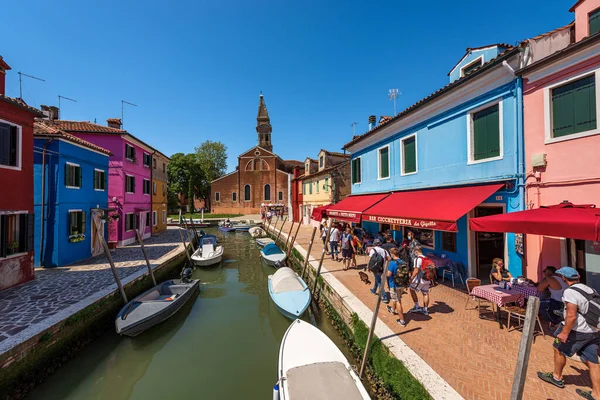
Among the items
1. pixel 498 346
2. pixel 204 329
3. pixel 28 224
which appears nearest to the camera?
pixel 498 346

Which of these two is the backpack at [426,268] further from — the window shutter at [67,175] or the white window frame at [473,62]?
the window shutter at [67,175]

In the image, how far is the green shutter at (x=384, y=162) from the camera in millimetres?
13212

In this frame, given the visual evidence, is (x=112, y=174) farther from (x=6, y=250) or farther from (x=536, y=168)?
(x=536, y=168)

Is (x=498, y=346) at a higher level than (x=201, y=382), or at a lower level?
higher

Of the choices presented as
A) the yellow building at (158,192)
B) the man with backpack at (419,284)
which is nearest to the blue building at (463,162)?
the man with backpack at (419,284)

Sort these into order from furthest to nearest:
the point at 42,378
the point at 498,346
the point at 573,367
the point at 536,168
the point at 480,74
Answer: the point at 480,74 < the point at 536,168 < the point at 42,378 < the point at 498,346 < the point at 573,367

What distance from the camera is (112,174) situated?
60.4 ft

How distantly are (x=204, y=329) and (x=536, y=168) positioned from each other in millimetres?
11141

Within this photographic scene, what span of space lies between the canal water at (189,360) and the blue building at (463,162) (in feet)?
16.9

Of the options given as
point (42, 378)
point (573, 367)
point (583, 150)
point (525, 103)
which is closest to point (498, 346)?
point (573, 367)

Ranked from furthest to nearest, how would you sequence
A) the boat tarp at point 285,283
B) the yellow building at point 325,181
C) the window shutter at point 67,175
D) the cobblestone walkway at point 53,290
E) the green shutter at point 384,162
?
1. the yellow building at point 325,181
2. the green shutter at point 384,162
3. the window shutter at point 67,175
4. the boat tarp at point 285,283
5. the cobblestone walkway at point 53,290

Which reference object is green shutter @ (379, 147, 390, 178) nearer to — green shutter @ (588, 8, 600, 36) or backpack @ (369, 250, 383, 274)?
backpack @ (369, 250, 383, 274)

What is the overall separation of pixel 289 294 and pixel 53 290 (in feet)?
26.8

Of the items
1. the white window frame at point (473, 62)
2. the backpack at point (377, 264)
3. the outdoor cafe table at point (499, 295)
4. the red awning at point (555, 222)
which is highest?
the white window frame at point (473, 62)
